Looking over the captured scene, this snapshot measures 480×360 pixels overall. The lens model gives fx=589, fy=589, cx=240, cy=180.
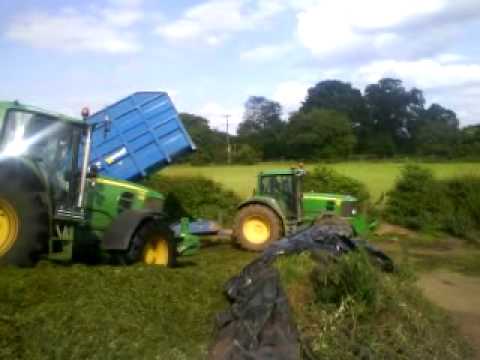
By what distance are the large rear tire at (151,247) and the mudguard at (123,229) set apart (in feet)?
0.39

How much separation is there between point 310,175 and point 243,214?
589 centimetres

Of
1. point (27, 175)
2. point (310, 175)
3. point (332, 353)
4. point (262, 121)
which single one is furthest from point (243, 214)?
point (262, 121)

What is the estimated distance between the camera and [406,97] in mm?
81125

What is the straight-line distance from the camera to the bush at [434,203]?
16438 mm

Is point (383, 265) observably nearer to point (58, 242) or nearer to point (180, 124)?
point (58, 242)

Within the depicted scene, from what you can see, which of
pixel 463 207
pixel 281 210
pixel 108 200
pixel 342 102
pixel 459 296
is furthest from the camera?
pixel 342 102

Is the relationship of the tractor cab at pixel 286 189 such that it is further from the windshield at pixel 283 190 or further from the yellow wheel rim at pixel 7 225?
the yellow wheel rim at pixel 7 225

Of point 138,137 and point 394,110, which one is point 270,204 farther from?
point 394,110

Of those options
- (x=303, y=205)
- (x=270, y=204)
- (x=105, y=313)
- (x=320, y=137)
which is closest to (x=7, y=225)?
(x=105, y=313)

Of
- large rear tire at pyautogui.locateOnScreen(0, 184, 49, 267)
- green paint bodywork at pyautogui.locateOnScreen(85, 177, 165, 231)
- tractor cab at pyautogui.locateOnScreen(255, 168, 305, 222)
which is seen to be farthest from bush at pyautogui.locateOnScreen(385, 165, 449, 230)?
large rear tire at pyautogui.locateOnScreen(0, 184, 49, 267)

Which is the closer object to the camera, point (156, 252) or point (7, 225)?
point (7, 225)

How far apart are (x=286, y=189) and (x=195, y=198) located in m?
5.20

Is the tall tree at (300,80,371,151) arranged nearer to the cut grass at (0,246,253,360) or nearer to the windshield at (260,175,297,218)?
→ the windshield at (260,175,297,218)

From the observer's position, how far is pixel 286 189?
14.2 m
